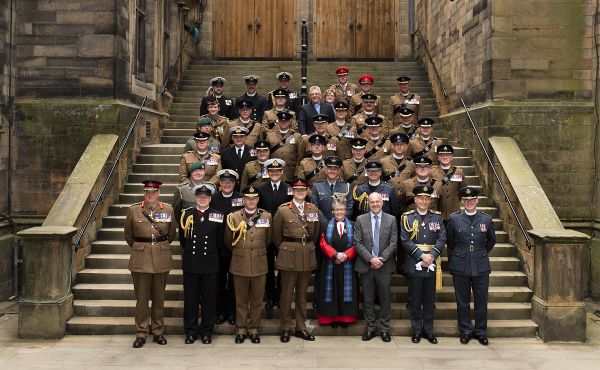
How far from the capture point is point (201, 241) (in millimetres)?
6773

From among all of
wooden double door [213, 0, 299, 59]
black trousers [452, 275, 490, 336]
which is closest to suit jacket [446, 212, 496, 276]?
black trousers [452, 275, 490, 336]

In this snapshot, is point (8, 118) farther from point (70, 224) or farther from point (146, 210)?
point (146, 210)

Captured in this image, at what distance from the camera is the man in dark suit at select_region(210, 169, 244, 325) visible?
7.12 metres

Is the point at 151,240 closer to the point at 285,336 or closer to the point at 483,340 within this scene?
the point at 285,336

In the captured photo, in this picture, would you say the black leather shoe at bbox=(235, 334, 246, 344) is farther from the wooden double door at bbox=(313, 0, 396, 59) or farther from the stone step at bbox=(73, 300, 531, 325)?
the wooden double door at bbox=(313, 0, 396, 59)

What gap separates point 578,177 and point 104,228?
7827mm

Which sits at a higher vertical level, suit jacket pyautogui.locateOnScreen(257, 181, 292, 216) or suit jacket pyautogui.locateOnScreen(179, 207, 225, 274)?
suit jacket pyautogui.locateOnScreen(257, 181, 292, 216)

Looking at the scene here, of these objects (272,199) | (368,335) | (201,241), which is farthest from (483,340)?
(201,241)

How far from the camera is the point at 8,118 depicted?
971cm

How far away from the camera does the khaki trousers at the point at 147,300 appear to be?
678 cm

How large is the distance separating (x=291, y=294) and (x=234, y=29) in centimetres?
1209

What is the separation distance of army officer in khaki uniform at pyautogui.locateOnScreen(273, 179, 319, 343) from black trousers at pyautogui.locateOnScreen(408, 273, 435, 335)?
48.9 inches

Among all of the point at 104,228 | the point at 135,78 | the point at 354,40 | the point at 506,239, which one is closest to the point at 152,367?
the point at 104,228

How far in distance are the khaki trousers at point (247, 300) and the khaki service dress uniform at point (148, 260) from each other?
2.90 feet
